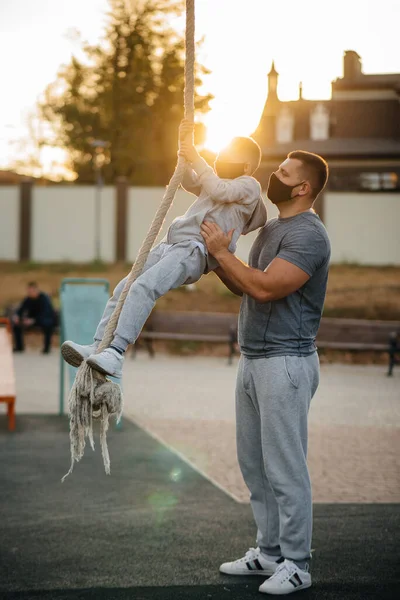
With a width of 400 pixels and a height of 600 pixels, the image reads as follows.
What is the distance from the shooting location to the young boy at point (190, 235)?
441 cm

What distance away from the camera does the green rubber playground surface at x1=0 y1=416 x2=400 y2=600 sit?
496 cm

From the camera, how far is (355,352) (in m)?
19.5

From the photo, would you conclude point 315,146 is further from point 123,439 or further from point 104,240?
point 123,439

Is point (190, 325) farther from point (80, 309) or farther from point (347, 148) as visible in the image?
point (347, 148)

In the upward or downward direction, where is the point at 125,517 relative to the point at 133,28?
downward

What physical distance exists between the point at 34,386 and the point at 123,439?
452 centimetres

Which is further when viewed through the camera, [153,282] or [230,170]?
[230,170]

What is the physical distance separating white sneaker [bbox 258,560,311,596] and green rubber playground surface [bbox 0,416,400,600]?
54 mm

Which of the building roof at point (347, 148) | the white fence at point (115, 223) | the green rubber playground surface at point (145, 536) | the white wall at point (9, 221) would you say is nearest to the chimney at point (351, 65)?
the building roof at point (347, 148)

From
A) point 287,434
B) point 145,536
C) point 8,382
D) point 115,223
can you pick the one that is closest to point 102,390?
point 287,434

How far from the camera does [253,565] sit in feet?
16.7

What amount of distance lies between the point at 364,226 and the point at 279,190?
2592 cm

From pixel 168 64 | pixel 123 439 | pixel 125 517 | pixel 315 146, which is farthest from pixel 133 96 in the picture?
pixel 125 517

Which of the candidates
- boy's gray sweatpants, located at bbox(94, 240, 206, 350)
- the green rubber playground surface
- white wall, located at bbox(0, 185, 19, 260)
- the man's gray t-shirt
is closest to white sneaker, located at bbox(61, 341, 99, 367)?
boy's gray sweatpants, located at bbox(94, 240, 206, 350)
